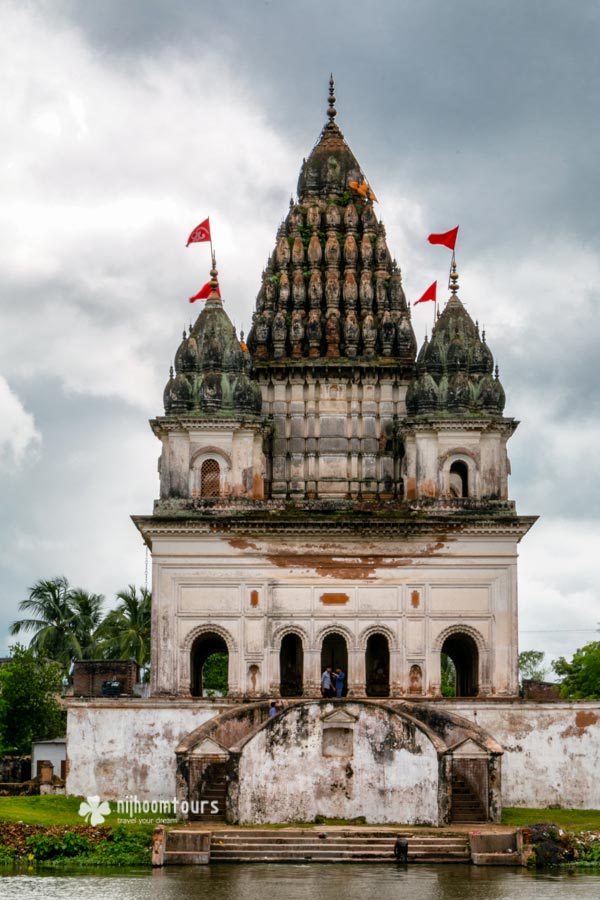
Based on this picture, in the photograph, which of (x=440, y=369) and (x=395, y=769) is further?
(x=440, y=369)

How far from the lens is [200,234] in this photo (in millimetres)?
54031

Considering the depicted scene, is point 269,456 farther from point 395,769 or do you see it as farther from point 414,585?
point 395,769

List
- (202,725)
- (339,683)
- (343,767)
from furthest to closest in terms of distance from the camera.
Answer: (339,683)
(202,725)
(343,767)

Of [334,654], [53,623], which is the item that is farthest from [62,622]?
[334,654]

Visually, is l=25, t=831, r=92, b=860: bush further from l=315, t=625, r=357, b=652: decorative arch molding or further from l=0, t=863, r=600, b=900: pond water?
l=315, t=625, r=357, b=652: decorative arch molding

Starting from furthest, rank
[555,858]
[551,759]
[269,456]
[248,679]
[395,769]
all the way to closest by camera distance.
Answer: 1. [269,456]
2. [248,679]
3. [551,759]
4. [395,769]
5. [555,858]

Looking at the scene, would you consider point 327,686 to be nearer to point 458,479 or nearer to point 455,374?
point 458,479

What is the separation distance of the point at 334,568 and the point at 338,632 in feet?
6.24

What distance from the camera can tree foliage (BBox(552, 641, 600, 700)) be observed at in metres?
65.6

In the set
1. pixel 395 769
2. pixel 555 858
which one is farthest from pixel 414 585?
pixel 555 858

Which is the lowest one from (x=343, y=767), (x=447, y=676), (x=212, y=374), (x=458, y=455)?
(x=343, y=767)

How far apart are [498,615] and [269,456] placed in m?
9.24

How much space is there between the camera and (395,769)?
1626 inches

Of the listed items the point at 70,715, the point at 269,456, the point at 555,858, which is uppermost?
the point at 269,456
